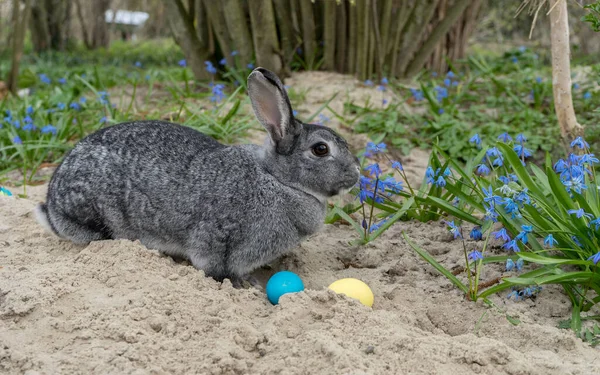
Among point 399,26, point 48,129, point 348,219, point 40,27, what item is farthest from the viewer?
point 40,27

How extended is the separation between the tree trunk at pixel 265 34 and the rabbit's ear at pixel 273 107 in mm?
3228

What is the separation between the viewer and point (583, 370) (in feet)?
9.30

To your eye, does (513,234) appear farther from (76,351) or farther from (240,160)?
(76,351)

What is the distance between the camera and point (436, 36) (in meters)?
7.39

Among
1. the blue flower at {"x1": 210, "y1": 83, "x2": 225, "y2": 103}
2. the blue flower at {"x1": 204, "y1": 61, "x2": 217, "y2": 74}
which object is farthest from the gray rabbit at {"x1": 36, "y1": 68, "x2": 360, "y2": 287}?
the blue flower at {"x1": 204, "y1": 61, "x2": 217, "y2": 74}

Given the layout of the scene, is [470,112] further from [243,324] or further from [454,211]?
[243,324]

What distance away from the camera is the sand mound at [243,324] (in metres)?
2.83

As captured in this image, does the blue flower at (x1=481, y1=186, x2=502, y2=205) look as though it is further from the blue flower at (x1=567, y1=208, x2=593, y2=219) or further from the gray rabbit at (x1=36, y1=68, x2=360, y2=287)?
the gray rabbit at (x1=36, y1=68, x2=360, y2=287)

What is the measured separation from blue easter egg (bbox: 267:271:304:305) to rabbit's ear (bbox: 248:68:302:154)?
0.73 metres

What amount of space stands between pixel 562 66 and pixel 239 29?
3543 millimetres

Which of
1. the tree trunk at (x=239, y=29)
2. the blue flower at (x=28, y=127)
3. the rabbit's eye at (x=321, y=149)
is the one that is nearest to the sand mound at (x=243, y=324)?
the rabbit's eye at (x=321, y=149)

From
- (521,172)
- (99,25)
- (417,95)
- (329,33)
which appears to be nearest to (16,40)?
(329,33)

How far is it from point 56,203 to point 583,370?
3040 mm

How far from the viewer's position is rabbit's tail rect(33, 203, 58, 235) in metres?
4.15
